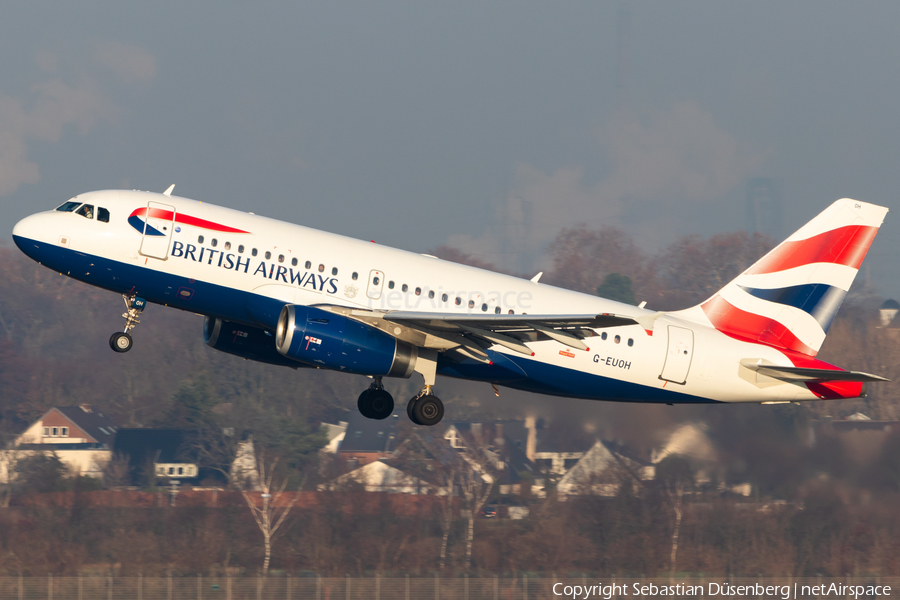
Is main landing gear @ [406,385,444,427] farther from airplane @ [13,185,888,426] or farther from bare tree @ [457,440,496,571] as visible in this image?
bare tree @ [457,440,496,571]

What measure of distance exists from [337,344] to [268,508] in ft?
120

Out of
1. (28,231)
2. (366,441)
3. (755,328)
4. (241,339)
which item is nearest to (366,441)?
(366,441)

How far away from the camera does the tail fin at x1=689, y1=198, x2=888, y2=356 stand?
32.2 metres

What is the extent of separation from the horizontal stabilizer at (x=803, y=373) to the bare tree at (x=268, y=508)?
3385cm

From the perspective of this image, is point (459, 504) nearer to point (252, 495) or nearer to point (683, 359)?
point (252, 495)

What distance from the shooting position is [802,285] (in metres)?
32.8

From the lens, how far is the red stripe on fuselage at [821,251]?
108 feet

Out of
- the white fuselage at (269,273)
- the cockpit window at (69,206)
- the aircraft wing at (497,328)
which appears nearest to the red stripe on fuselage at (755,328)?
the white fuselage at (269,273)

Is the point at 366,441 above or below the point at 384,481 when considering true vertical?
above

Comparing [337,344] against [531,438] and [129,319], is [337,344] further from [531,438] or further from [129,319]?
[531,438]

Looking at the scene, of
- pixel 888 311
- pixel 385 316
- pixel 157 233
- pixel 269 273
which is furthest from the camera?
pixel 888 311

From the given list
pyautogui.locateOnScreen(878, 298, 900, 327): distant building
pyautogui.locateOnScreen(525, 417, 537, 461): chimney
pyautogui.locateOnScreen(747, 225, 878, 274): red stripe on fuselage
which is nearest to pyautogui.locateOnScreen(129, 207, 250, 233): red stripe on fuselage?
pyautogui.locateOnScreen(747, 225, 878, 274): red stripe on fuselage

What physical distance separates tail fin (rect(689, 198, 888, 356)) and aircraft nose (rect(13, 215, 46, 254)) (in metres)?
20.1

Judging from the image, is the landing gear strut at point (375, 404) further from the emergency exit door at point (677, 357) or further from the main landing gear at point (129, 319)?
the emergency exit door at point (677, 357)
